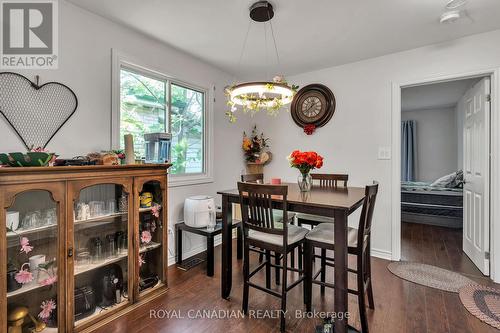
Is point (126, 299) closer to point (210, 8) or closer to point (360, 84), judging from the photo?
point (210, 8)

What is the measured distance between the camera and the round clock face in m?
3.48

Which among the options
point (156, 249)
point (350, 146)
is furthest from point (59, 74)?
point (350, 146)

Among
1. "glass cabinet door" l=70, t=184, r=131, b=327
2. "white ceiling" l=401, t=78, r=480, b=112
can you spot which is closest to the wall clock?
"white ceiling" l=401, t=78, r=480, b=112

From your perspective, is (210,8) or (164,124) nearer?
(210,8)

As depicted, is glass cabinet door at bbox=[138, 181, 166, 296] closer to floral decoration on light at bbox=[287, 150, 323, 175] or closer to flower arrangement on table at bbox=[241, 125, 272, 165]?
floral decoration on light at bbox=[287, 150, 323, 175]

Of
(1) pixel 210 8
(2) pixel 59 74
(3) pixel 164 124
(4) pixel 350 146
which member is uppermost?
(1) pixel 210 8

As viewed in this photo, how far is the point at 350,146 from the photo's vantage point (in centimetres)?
335

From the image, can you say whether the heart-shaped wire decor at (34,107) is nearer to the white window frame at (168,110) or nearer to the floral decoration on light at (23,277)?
the white window frame at (168,110)

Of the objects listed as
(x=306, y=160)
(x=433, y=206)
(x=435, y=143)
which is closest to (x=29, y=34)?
(x=306, y=160)

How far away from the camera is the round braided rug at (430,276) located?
92.5 inches

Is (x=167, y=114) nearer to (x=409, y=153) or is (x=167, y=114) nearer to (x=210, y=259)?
(x=210, y=259)

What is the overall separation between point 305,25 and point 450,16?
1202mm

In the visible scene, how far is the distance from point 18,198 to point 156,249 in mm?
1109

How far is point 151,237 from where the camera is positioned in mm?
2277
